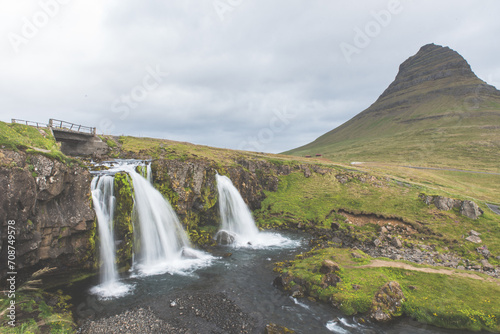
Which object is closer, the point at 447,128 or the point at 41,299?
the point at 41,299

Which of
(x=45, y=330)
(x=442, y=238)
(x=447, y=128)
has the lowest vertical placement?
(x=442, y=238)

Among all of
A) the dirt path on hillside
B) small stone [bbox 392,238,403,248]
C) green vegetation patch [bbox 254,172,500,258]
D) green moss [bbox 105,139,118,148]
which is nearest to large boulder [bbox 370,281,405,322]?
the dirt path on hillside

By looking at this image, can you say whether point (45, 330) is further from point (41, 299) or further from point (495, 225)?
point (495, 225)

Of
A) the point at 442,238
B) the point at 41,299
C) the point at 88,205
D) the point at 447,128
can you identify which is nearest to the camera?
the point at 41,299

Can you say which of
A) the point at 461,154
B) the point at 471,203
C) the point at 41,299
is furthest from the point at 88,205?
the point at 461,154

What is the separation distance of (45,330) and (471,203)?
46.8 metres

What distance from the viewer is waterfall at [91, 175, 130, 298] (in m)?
18.3

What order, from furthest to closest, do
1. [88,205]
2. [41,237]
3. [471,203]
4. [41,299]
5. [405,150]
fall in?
[405,150]
[471,203]
[88,205]
[41,237]
[41,299]

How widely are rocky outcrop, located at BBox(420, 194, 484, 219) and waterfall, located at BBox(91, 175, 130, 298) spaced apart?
139 feet

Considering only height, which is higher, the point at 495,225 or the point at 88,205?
the point at 88,205

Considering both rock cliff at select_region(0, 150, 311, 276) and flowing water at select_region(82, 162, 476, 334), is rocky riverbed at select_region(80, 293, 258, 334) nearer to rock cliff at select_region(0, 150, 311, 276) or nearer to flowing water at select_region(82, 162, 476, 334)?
flowing water at select_region(82, 162, 476, 334)

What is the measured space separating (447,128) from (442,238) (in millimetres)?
161527

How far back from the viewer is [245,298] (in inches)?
688

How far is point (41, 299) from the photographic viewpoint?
15.2 m
